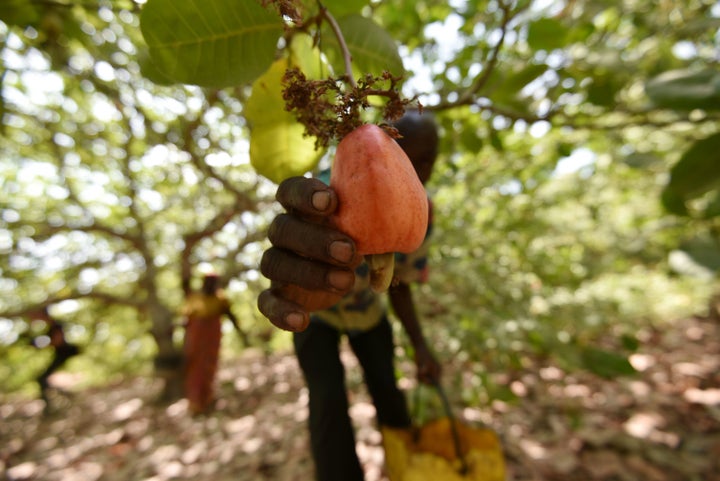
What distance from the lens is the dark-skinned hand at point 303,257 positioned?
51cm

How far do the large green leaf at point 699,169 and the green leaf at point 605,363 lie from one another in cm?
63

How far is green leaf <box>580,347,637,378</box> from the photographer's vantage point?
1.46 metres

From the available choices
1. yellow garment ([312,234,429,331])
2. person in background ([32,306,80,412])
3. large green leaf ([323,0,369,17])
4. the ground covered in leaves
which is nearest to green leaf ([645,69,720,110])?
yellow garment ([312,234,429,331])

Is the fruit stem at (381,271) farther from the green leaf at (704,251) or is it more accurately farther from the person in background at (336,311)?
the green leaf at (704,251)

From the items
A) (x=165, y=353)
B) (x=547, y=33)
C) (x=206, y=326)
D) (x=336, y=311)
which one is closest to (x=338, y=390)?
(x=336, y=311)

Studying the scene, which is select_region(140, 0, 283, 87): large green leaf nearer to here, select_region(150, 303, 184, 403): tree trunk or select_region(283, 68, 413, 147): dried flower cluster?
select_region(283, 68, 413, 147): dried flower cluster

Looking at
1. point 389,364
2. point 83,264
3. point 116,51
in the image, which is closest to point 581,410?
point 389,364

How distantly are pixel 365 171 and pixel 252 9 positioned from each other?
325 mm

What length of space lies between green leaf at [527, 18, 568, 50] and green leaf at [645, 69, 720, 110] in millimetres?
301

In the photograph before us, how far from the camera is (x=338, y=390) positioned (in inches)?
53.1

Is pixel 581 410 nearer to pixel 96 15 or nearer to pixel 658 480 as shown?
pixel 658 480

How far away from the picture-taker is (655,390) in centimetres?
284

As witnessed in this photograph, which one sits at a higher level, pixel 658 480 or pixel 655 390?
pixel 655 390

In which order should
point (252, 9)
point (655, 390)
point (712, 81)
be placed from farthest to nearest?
1. point (655, 390)
2. point (712, 81)
3. point (252, 9)
